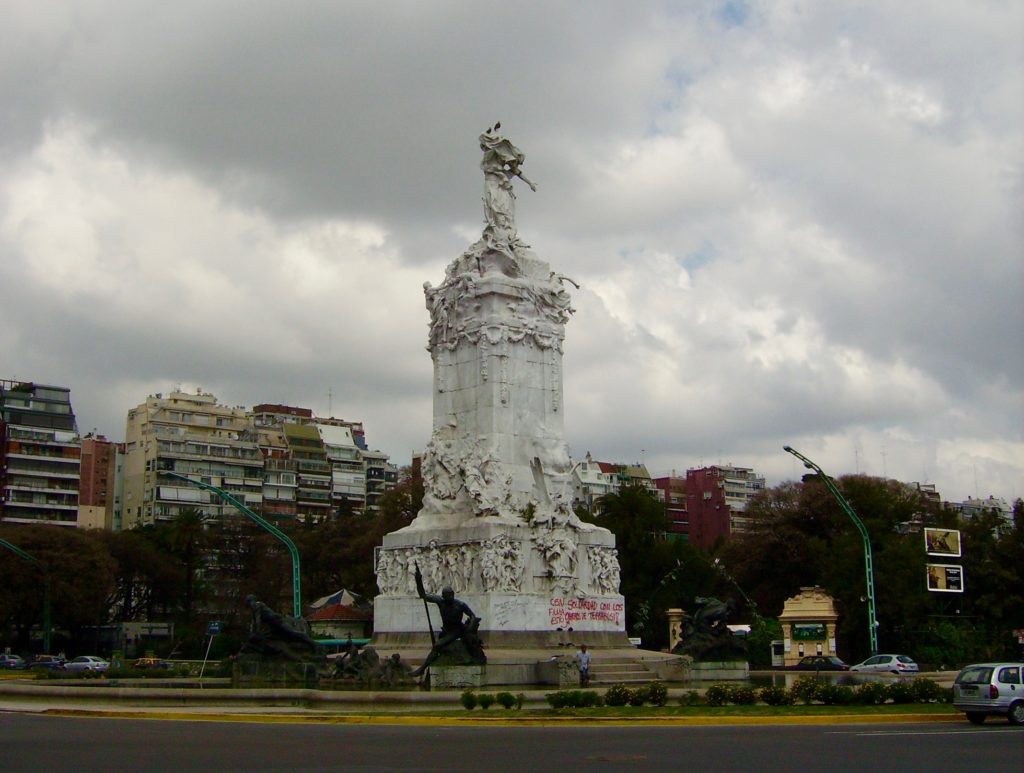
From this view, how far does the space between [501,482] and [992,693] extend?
1986 cm

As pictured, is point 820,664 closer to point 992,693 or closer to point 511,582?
point 511,582

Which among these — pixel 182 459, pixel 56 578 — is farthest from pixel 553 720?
pixel 182 459

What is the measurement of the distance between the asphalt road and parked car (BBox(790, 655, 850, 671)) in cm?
2426

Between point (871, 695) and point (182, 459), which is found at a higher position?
point (182, 459)

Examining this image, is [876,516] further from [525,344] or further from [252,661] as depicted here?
[252,661]

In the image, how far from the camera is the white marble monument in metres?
40.8

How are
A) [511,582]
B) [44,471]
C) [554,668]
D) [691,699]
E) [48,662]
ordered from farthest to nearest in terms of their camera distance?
[44,471]
[48,662]
[511,582]
[554,668]
[691,699]

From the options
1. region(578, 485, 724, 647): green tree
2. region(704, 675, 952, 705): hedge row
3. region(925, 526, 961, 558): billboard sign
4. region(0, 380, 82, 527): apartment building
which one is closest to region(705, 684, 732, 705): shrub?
region(704, 675, 952, 705): hedge row

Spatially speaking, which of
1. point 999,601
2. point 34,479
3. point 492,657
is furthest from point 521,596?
point 34,479

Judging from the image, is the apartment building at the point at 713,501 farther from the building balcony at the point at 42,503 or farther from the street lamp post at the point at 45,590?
the street lamp post at the point at 45,590

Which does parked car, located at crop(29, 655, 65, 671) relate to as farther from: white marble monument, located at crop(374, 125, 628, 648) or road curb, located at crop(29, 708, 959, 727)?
road curb, located at crop(29, 708, 959, 727)

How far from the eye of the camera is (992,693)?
2477 centimetres

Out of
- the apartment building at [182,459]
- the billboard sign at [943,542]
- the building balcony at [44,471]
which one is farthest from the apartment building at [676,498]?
the billboard sign at [943,542]

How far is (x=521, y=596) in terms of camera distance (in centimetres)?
4044
